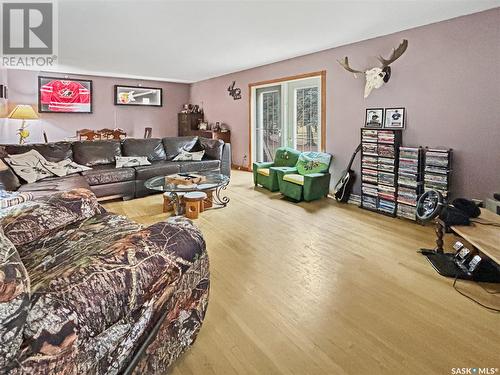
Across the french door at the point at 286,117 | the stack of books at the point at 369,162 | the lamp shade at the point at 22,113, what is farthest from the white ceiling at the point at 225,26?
the stack of books at the point at 369,162

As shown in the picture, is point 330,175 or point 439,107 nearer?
point 439,107

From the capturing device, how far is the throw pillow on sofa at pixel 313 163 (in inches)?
Result: 198

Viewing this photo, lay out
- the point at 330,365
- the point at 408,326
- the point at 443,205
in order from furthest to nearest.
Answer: the point at 443,205
the point at 408,326
the point at 330,365

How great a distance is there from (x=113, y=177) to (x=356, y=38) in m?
3.97

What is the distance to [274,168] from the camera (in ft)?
17.9

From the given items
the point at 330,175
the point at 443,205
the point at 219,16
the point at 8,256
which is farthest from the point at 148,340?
the point at 330,175

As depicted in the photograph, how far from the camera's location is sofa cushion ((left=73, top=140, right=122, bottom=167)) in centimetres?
493

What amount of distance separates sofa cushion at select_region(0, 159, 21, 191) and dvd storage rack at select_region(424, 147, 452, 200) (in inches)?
184

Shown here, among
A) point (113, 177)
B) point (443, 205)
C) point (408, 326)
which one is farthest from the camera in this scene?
point (113, 177)

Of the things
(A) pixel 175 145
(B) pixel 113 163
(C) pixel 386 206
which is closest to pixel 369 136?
(C) pixel 386 206

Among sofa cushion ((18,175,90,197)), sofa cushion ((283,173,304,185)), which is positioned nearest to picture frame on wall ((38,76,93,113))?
sofa cushion ((18,175,90,197))

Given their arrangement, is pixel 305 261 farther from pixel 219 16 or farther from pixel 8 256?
pixel 219 16

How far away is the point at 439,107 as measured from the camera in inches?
151

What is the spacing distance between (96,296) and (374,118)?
4.31m
